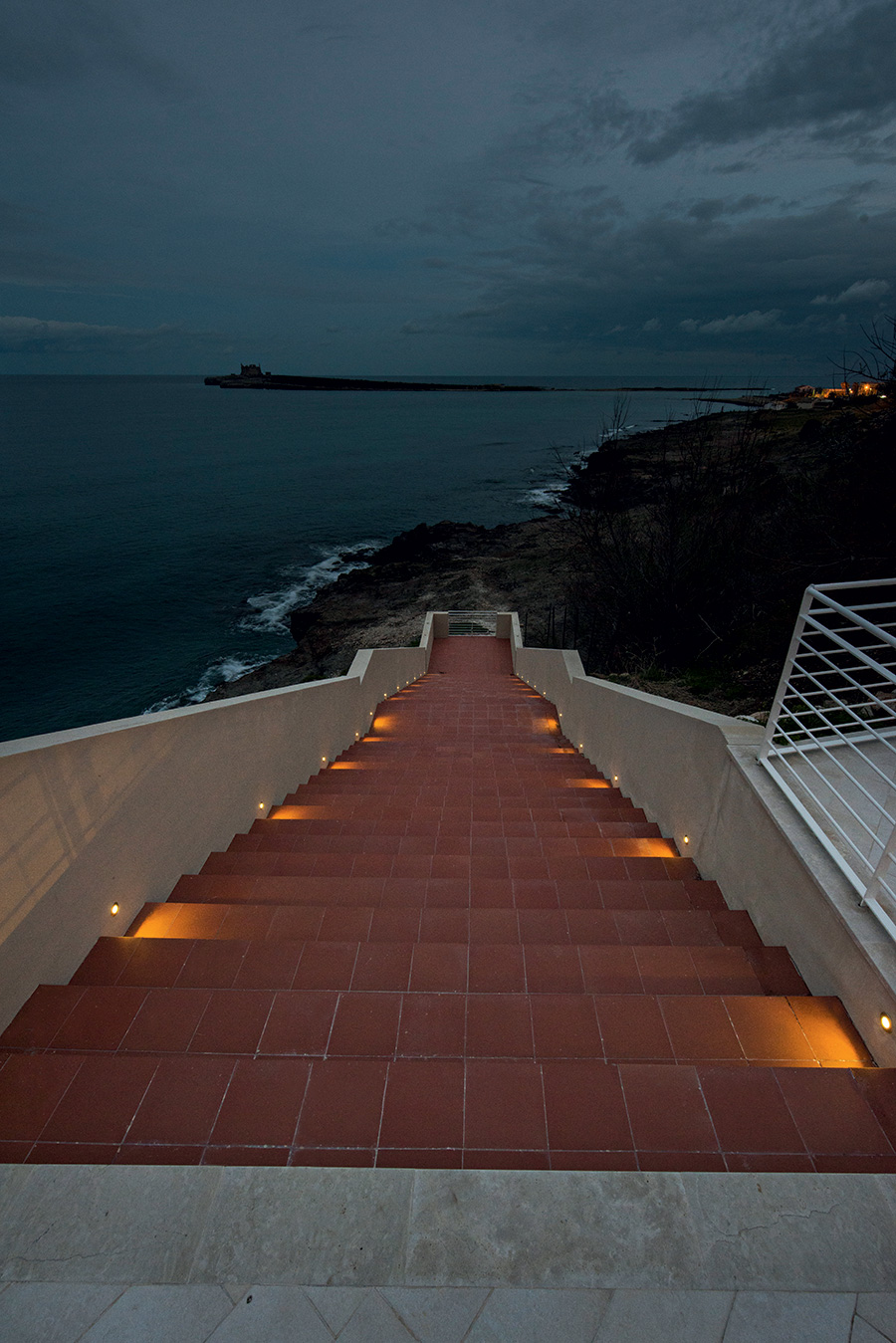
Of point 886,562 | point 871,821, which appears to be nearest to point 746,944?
point 871,821

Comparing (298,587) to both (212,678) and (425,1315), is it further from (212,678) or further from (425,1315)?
(425,1315)

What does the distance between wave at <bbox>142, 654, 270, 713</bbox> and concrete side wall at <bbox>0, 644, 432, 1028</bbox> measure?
1744cm

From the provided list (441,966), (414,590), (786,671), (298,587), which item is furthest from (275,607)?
(441,966)

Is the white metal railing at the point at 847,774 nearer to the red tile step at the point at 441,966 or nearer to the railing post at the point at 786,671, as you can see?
the railing post at the point at 786,671

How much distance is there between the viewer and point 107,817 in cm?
318

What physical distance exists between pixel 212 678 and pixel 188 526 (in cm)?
2110

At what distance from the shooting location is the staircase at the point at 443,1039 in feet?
6.22

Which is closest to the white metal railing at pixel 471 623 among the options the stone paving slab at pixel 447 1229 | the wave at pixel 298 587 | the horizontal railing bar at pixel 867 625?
the wave at pixel 298 587

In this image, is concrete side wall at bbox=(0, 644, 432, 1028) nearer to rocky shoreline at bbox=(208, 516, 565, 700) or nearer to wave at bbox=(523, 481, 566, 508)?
rocky shoreline at bbox=(208, 516, 565, 700)

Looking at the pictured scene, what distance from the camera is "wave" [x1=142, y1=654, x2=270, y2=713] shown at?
2144cm

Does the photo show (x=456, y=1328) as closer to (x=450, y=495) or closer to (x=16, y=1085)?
(x=16, y=1085)

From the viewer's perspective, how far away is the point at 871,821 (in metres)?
3.16

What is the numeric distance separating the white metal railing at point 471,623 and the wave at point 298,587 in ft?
29.8

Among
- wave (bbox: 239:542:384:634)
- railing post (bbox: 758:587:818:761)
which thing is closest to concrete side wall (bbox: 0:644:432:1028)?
railing post (bbox: 758:587:818:761)
